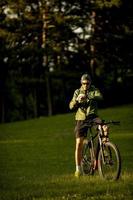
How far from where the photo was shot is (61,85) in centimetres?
6469

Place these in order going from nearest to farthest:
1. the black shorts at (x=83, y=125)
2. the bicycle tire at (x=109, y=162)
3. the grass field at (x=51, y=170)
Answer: the grass field at (x=51, y=170) < the bicycle tire at (x=109, y=162) < the black shorts at (x=83, y=125)

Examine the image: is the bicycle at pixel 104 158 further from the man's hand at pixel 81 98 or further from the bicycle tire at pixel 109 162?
the man's hand at pixel 81 98

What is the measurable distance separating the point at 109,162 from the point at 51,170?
12.9 ft

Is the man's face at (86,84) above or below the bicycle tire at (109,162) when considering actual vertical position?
above

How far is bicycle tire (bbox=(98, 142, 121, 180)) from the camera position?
45.2ft

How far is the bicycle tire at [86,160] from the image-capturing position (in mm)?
15055

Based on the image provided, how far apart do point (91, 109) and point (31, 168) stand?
433 cm

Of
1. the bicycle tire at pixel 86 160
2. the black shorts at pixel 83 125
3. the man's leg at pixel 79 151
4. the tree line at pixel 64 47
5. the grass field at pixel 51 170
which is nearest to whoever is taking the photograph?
the grass field at pixel 51 170

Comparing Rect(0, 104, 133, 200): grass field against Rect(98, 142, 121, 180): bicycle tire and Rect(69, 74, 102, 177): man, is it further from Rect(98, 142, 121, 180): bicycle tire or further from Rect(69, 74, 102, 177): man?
Rect(69, 74, 102, 177): man

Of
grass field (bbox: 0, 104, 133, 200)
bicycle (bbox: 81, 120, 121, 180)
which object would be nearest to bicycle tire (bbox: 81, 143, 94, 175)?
bicycle (bbox: 81, 120, 121, 180)

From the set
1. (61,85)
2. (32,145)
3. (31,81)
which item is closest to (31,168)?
(32,145)

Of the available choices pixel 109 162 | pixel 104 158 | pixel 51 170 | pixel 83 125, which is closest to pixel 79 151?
pixel 83 125

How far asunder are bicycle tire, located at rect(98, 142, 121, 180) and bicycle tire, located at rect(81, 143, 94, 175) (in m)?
0.63

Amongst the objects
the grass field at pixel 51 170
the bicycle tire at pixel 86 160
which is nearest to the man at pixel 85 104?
the bicycle tire at pixel 86 160
